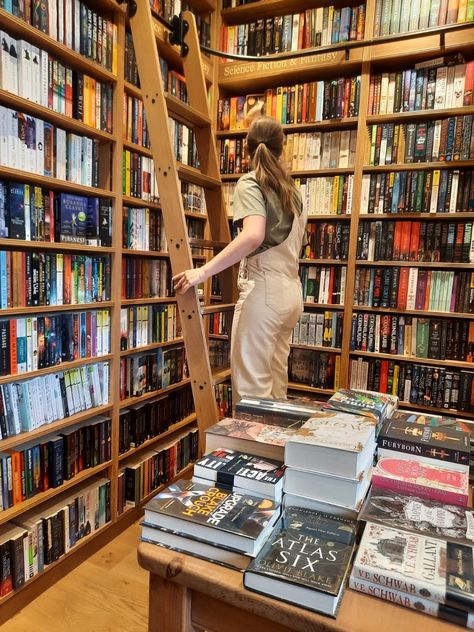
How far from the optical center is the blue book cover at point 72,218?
62.1 inches

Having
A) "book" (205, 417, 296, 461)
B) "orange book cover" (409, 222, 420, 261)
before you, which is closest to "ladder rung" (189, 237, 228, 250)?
"book" (205, 417, 296, 461)

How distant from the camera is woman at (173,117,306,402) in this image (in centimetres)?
153

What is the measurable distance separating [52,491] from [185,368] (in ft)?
2.99

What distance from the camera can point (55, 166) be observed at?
154 centimetres

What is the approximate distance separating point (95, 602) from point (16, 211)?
132cm

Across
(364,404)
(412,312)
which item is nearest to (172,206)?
(364,404)

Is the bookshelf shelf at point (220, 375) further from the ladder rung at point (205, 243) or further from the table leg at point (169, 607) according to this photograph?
the table leg at point (169, 607)

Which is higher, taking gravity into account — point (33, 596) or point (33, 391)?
point (33, 391)

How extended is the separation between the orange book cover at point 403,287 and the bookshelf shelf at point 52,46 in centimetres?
148

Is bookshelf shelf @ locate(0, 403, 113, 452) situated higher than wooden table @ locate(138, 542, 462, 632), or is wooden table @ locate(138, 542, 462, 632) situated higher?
wooden table @ locate(138, 542, 462, 632)

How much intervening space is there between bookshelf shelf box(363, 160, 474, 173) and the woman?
684mm

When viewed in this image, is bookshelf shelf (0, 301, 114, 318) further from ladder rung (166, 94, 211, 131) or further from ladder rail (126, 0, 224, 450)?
ladder rung (166, 94, 211, 131)

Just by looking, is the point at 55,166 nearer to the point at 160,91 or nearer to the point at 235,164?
the point at 160,91

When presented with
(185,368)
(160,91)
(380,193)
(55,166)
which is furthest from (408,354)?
(55,166)
